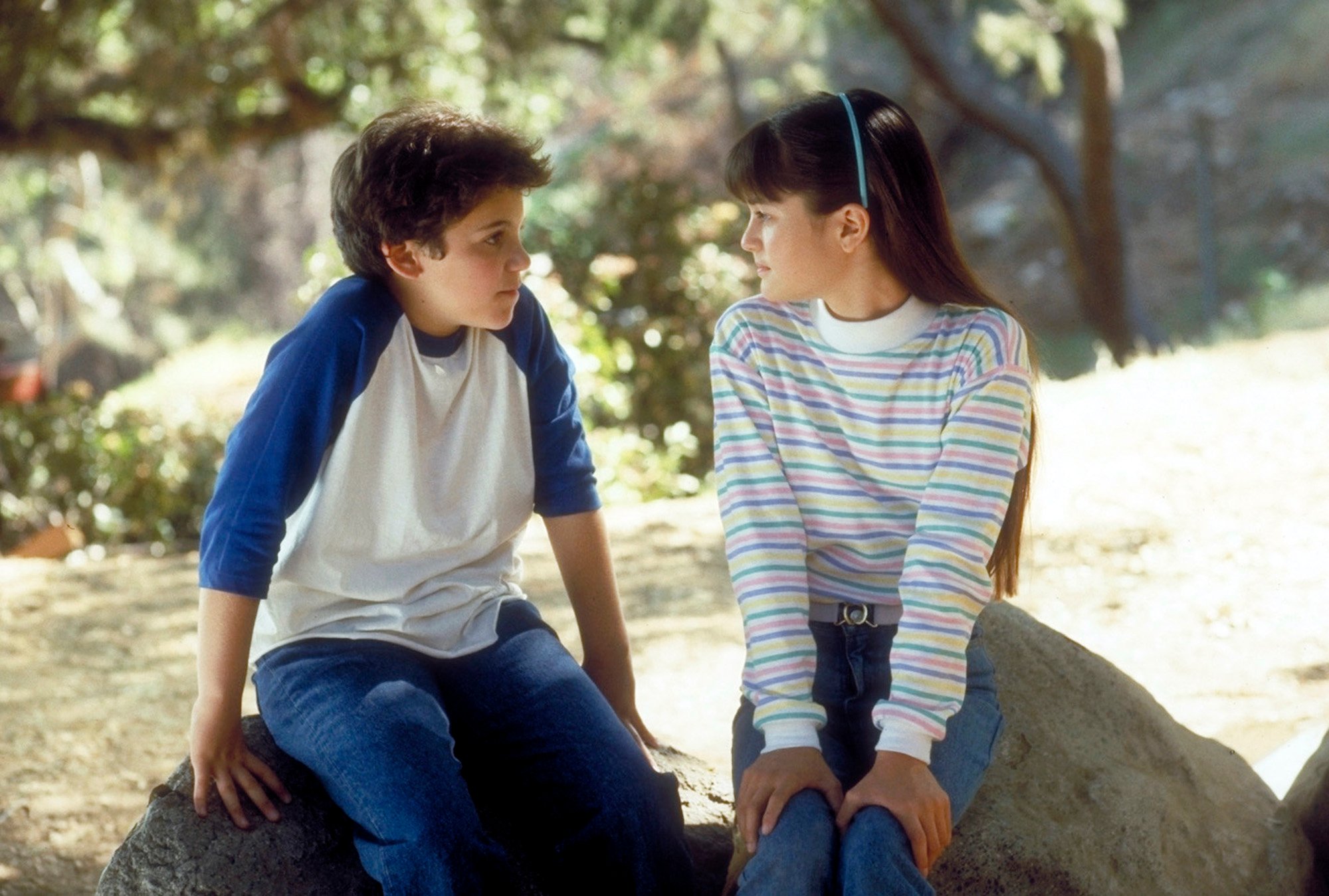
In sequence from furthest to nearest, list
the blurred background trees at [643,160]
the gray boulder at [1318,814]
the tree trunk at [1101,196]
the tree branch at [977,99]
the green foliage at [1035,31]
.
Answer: the tree trunk at [1101,196] → the tree branch at [977,99] → the green foliage at [1035,31] → the blurred background trees at [643,160] → the gray boulder at [1318,814]

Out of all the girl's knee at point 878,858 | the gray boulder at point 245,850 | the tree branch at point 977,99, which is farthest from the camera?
the tree branch at point 977,99

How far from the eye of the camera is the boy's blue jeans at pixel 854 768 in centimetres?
195

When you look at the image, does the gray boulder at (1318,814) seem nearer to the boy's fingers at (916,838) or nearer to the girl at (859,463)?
the girl at (859,463)

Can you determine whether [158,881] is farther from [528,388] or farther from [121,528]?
[121,528]

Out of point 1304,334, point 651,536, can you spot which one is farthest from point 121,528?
point 1304,334

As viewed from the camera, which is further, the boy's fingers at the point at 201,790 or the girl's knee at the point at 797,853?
the boy's fingers at the point at 201,790

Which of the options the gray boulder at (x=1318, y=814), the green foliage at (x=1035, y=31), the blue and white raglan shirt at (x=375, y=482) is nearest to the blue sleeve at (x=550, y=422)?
the blue and white raglan shirt at (x=375, y=482)

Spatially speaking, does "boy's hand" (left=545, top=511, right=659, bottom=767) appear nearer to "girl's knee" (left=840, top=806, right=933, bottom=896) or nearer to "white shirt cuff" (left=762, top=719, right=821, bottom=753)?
"white shirt cuff" (left=762, top=719, right=821, bottom=753)

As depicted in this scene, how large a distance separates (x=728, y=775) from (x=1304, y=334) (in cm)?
549

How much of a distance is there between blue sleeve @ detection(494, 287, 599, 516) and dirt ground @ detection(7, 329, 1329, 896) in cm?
84

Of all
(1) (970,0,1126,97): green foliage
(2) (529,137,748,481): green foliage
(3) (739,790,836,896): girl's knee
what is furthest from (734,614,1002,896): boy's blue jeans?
(1) (970,0,1126,97): green foliage

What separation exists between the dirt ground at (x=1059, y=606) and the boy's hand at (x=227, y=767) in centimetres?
111

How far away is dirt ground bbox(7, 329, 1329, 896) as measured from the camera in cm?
357

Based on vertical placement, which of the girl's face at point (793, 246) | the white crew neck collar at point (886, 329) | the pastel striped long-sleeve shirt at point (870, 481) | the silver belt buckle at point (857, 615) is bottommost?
the silver belt buckle at point (857, 615)
